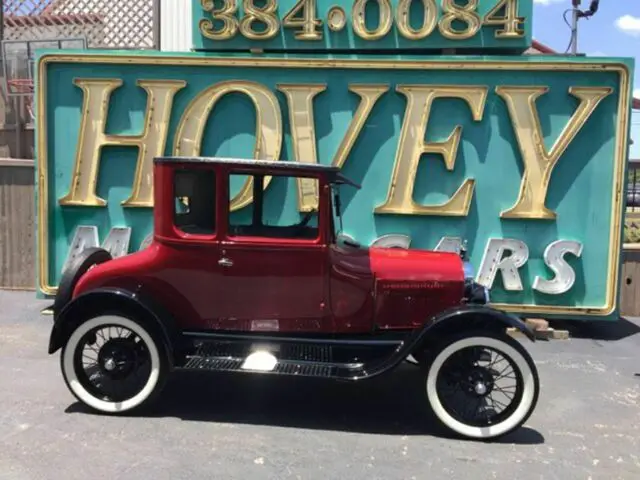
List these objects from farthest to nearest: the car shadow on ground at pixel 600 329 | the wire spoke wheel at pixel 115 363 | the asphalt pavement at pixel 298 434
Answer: the car shadow on ground at pixel 600 329 → the wire spoke wheel at pixel 115 363 → the asphalt pavement at pixel 298 434

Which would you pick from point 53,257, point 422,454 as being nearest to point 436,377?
point 422,454

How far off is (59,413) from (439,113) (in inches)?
195

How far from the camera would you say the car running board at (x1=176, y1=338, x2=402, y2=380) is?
4066 millimetres

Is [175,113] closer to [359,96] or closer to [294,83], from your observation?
[294,83]

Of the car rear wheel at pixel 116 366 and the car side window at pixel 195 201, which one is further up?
the car side window at pixel 195 201

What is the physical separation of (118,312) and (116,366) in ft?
1.39

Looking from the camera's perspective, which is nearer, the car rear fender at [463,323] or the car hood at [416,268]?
the car rear fender at [463,323]

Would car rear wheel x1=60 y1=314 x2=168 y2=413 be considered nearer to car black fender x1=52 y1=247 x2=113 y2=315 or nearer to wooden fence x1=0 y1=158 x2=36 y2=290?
car black fender x1=52 y1=247 x2=113 y2=315

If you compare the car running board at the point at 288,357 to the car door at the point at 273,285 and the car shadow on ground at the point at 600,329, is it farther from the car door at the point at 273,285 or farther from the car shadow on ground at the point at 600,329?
the car shadow on ground at the point at 600,329

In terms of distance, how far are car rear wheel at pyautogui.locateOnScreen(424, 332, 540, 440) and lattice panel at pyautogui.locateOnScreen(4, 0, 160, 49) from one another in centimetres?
746

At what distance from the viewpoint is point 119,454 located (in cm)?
365

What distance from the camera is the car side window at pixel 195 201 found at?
13.8 ft

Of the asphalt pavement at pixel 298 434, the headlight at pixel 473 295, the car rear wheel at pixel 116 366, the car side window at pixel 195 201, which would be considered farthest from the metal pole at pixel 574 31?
the car rear wheel at pixel 116 366

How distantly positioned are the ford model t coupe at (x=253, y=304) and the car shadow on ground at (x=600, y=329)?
A: 3.30 metres
